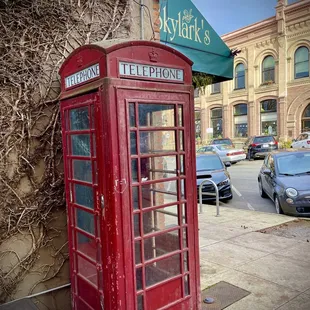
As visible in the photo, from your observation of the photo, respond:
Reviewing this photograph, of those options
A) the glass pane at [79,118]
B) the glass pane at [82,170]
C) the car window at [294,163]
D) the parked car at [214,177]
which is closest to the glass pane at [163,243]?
the glass pane at [82,170]

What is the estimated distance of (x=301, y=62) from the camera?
2622cm

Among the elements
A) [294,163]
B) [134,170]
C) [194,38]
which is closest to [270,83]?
[294,163]

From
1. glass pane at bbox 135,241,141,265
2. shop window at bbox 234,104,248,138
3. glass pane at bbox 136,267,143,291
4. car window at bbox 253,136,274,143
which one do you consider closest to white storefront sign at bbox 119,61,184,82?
glass pane at bbox 135,241,141,265

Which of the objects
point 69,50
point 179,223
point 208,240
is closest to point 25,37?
point 69,50

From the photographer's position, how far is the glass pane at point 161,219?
2.81m

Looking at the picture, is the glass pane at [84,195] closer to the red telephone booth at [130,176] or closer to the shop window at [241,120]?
the red telephone booth at [130,176]

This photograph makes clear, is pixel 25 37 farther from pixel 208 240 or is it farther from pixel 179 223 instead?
pixel 208 240

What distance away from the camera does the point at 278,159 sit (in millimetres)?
8430

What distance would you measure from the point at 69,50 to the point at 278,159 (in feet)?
22.2

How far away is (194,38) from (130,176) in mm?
3272

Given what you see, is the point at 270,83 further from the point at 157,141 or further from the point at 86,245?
the point at 86,245

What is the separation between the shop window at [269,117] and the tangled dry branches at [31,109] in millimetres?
26858

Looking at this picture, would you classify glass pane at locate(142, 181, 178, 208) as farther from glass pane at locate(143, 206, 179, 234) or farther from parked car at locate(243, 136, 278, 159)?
parked car at locate(243, 136, 278, 159)

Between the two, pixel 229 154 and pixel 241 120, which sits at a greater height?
pixel 241 120
